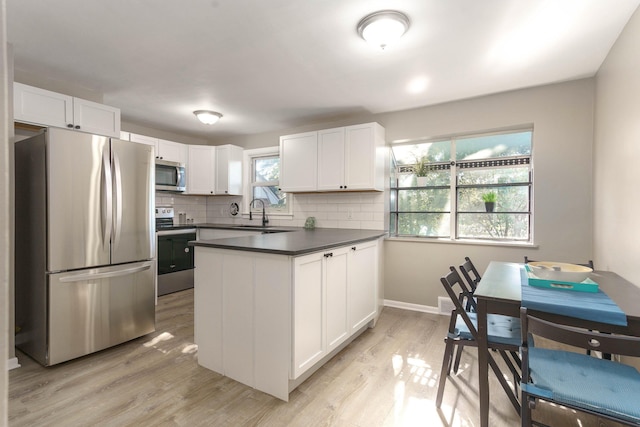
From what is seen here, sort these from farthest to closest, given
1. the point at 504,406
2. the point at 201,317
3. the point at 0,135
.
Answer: the point at 201,317
the point at 504,406
the point at 0,135

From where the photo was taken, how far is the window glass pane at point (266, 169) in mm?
4898

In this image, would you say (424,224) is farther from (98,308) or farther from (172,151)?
(172,151)

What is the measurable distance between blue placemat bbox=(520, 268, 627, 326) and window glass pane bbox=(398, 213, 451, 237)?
201cm

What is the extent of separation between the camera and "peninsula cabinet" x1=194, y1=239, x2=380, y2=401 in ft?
6.46

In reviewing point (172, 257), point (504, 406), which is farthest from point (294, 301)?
point (172, 257)

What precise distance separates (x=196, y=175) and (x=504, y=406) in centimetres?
472

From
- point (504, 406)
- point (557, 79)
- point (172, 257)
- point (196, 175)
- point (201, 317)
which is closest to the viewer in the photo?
point (504, 406)

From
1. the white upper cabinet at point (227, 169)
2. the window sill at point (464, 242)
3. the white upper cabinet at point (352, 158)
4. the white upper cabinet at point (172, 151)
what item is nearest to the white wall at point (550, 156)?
the window sill at point (464, 242)

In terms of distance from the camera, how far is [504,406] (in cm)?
190

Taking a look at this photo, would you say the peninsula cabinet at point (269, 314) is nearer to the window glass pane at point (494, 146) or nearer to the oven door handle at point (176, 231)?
the window glass pane at point (494, 146)

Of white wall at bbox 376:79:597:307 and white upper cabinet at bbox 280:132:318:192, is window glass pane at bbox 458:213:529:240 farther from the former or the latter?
white upper cabinet at bbox 280:132:318:192

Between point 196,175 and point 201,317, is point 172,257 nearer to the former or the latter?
point 196,175

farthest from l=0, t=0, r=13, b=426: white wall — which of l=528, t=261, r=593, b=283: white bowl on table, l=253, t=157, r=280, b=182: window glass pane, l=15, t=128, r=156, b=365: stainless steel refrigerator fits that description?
l=253, t=157, r=280, b=182: window glass pane

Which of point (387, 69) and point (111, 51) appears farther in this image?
point (387, 69)
